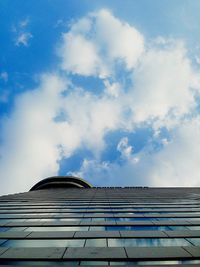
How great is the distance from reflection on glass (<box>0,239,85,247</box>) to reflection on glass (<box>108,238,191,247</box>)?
162 centimetres

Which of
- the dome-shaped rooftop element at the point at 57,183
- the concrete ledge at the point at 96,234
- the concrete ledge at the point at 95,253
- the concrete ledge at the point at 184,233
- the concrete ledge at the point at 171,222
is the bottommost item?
the concrete ledge at the point at 95,253

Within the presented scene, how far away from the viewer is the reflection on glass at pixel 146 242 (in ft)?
39.3

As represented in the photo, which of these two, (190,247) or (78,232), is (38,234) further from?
(190,247)

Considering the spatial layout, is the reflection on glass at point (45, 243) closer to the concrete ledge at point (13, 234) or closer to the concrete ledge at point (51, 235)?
the concrete ledge at point (51, 235)

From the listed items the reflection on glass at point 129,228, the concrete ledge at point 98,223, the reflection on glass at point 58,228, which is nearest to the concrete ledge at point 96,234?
the reflection on glass at point 129,228

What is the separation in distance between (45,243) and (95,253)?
2994 millimetres

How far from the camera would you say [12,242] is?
12.7 metres

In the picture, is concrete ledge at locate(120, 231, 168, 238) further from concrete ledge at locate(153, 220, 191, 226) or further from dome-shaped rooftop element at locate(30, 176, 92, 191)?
dome-shaped rooftop element at locate(30, 176, 92, 191)

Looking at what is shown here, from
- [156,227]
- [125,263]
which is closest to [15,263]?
[125,263]

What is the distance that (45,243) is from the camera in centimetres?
1241

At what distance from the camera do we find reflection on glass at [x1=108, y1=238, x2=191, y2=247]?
12.0m

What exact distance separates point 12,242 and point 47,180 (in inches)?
2966

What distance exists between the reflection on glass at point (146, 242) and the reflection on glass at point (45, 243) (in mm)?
1618

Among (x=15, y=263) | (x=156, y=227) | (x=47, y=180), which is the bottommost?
(x=15, y=263)
